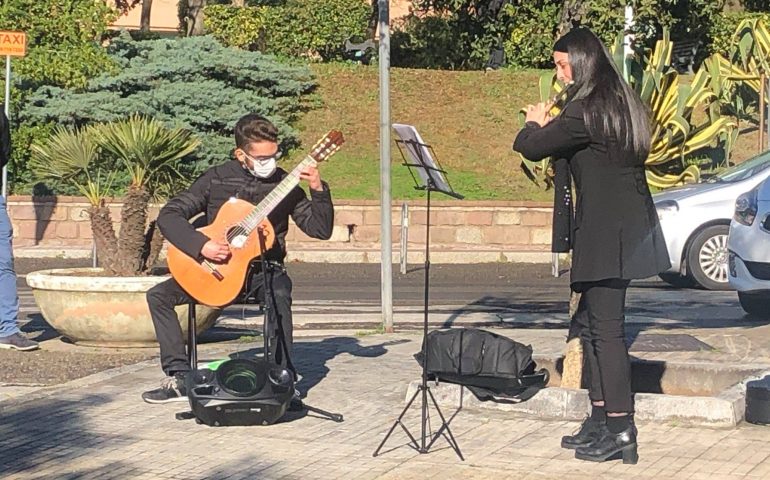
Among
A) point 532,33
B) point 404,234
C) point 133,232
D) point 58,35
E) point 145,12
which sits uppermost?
point 145,12

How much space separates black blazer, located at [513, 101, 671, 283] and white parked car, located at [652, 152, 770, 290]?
8894mm

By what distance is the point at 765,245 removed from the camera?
38.3ft

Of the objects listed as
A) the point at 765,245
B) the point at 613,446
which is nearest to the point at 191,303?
the point at 613,446

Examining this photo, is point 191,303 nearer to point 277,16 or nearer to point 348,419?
point 348,419

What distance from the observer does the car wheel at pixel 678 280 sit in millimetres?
16062

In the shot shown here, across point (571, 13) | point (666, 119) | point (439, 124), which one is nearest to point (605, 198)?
point (666, 119)

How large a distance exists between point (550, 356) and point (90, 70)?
16603mm

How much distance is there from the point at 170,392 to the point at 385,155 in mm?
3679

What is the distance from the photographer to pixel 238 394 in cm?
746

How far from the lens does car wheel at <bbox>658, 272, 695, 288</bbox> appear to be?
16.1 m

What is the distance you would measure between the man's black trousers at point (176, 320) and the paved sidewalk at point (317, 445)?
0.30 metres

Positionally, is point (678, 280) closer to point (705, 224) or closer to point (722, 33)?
point (705, 224)

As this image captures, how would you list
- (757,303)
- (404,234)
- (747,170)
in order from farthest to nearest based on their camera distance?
(404,234) → (747,170) → (757,303)

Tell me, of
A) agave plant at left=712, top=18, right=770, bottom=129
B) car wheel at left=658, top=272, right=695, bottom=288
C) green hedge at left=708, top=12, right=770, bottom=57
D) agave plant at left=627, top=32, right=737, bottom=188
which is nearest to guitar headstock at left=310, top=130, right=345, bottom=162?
car wheel at left=658, top=272, right=695, bottom=288
